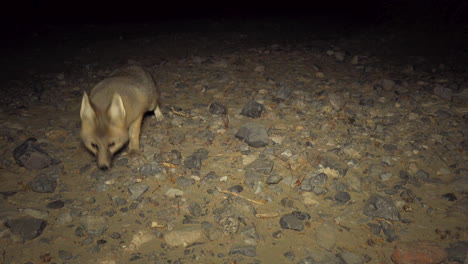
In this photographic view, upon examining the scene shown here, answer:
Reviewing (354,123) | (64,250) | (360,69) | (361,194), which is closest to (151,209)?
(64,250)

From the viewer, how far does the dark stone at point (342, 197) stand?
3.66 meters

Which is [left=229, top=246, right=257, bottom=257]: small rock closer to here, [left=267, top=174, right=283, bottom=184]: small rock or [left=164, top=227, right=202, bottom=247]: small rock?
[left=164, top=227, right=202, bottom=247]: small rock

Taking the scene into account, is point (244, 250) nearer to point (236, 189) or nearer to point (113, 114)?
point (236, 189)

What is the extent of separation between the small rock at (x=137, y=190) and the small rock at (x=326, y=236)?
1813mm

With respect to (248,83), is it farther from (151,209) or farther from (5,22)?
(5,22)

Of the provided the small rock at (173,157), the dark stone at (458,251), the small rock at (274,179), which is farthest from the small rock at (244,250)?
the dark stone at (458,251)

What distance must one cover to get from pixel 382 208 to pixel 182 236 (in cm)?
193

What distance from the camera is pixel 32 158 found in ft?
13.8

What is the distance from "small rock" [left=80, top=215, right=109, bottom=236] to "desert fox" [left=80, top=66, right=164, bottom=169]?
72 cm

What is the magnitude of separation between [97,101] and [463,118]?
16.1 feet

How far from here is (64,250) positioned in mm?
3109

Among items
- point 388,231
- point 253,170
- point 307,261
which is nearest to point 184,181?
point 253,170

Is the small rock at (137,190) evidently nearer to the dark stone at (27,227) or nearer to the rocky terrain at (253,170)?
the rocky terrain at (253,170)

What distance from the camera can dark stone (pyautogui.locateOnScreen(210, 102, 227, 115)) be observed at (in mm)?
5430
